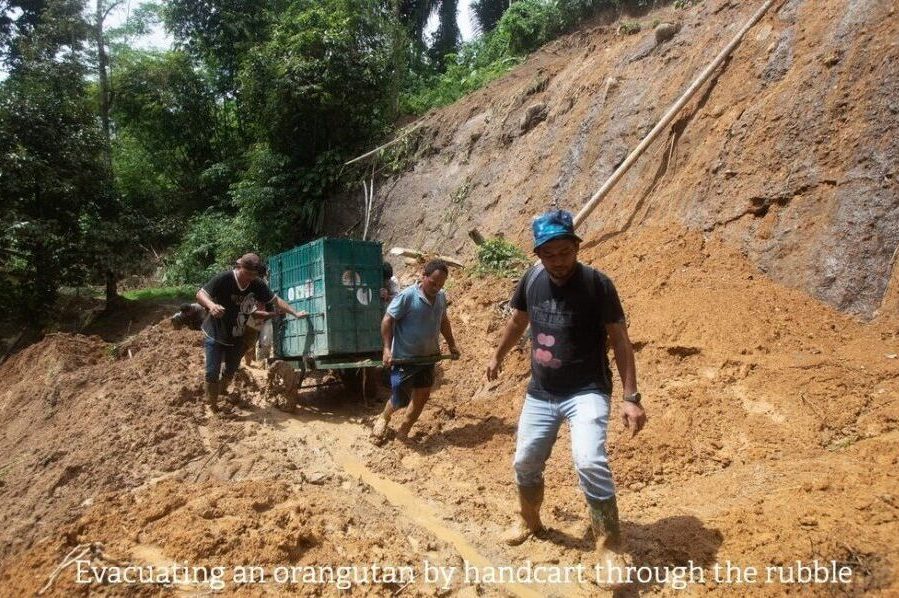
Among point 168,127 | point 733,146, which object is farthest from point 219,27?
point 733,146

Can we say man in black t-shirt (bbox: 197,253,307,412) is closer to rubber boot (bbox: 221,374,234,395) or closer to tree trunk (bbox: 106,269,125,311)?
rubber boot (bbox: 221,374,234,395)

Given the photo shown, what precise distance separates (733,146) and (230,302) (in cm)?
626

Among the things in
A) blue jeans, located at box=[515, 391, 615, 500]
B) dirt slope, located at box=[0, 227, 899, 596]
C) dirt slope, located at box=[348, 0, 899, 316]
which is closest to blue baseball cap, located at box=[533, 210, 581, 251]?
blue jeans, located at box=[515, 391, 615, 500]

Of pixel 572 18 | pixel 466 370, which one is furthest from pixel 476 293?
pixel 572 18

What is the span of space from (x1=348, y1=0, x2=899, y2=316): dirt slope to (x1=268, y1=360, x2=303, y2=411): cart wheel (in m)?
4.31

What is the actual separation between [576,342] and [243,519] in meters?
2.43

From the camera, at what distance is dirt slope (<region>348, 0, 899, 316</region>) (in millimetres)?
5750

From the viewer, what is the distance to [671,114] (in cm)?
795

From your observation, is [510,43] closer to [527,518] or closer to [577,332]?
[577,332]

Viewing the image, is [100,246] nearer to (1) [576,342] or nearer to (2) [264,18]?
(2) [264,18]

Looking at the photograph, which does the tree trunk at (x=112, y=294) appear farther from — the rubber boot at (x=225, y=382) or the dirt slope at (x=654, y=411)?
the rubber boot at (x=225, y=382)

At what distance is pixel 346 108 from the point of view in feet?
48.9

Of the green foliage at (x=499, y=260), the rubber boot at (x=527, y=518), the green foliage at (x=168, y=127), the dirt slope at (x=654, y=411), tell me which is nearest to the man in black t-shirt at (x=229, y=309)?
the dirt slope at (x=654, y=411)

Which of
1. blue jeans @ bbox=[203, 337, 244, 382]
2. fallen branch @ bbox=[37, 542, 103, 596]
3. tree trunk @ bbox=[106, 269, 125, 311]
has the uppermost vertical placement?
tree trunk @ bbox=[106, 269, 125, 311]
